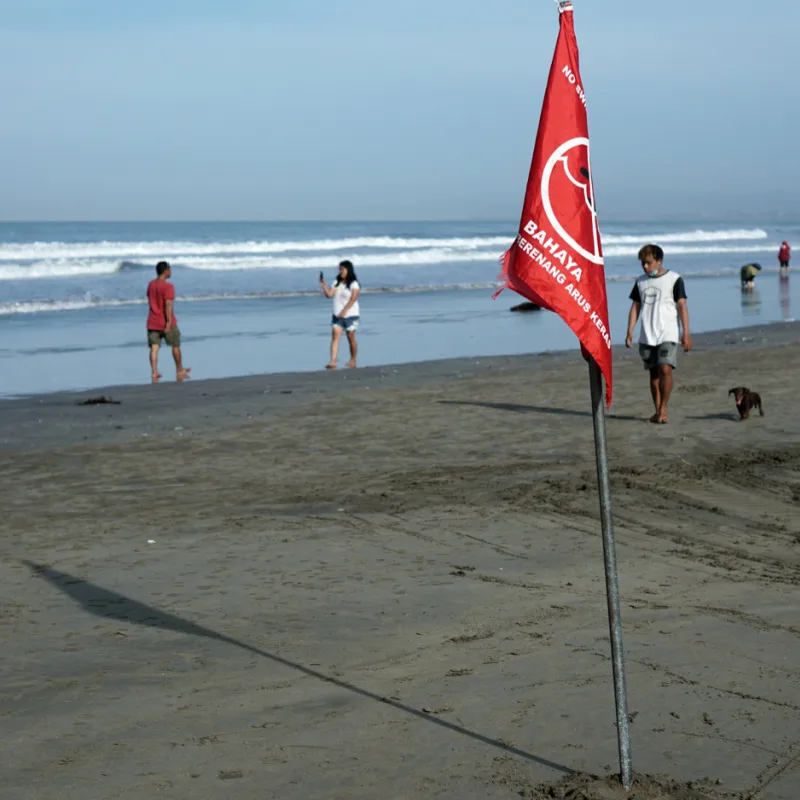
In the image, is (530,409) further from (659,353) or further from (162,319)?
(162,319)

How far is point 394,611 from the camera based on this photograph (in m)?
5.31

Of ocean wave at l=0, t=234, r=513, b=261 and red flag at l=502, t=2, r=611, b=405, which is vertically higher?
ocean wave at l=0, t=234, r=513, b=261

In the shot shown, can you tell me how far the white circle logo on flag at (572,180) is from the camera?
3154 millimetres

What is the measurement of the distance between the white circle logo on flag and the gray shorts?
7309mm

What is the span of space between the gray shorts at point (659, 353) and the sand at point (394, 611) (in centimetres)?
64

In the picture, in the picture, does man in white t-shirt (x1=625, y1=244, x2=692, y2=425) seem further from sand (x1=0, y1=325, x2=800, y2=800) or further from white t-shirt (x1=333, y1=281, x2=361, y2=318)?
white t-shirt (x1=333, y1=281, x2=361, y2=318)

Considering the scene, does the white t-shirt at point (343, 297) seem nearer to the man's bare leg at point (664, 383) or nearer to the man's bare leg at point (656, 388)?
the man's bare leg at point (656, 388)

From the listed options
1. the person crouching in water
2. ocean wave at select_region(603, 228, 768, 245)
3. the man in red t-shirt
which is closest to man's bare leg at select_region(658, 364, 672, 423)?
the man in red t-shirt

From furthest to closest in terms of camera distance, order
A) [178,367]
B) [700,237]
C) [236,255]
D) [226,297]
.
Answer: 1. [700,237]
2. [236,255]
3. [226,297]
4. [178,367]

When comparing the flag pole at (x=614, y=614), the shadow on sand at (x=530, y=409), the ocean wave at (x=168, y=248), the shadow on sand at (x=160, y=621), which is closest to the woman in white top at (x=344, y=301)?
the shadow on sand at (x=530, y=409)

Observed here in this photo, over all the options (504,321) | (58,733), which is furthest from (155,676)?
(504,321)

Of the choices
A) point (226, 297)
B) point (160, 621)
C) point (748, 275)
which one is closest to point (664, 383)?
point (160, 621)

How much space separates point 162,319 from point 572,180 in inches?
494

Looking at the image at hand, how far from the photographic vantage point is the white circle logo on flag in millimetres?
3154
